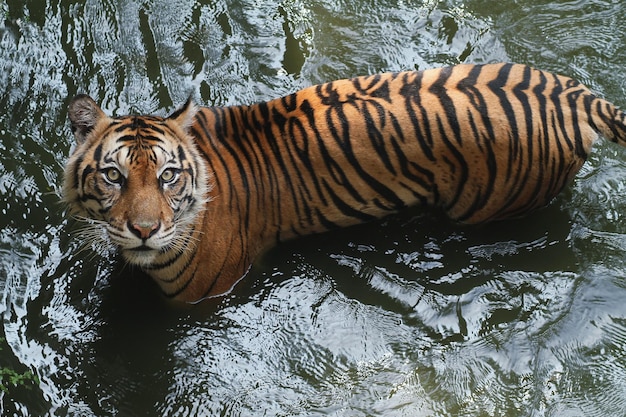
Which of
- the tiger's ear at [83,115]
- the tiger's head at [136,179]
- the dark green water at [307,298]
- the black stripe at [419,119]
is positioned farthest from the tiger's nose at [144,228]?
the black stripe at [419,119]

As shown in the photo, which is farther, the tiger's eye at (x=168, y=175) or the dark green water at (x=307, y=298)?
the dark green water at (x=307, y=298)

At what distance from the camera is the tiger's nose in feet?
10.4

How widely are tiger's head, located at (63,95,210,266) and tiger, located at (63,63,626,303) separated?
0.09 feet

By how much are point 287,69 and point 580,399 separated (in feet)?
9.11

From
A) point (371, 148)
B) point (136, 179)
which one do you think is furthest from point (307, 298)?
point (136, 179)

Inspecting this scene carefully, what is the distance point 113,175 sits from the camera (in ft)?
10.7

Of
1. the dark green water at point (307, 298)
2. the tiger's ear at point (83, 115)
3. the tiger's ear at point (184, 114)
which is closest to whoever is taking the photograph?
the tiger's ear at point (83, 115)

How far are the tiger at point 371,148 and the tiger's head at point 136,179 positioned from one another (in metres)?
0.03

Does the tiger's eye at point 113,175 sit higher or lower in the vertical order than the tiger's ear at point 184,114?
lower

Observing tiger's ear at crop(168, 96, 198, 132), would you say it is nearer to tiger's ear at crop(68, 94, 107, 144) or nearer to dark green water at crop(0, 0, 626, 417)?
tiger's ear at crop(68, 94, 107, 144)

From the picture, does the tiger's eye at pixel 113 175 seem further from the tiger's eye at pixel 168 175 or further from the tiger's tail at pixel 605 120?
the tiger's tail at pixel 605 120

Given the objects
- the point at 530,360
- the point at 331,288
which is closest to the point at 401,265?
the point at 331,288

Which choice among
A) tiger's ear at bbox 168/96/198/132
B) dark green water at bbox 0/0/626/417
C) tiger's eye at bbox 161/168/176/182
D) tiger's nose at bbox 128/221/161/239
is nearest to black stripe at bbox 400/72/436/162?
dark green water at bbox 0/0/626/417

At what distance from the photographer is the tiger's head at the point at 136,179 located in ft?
10.6
